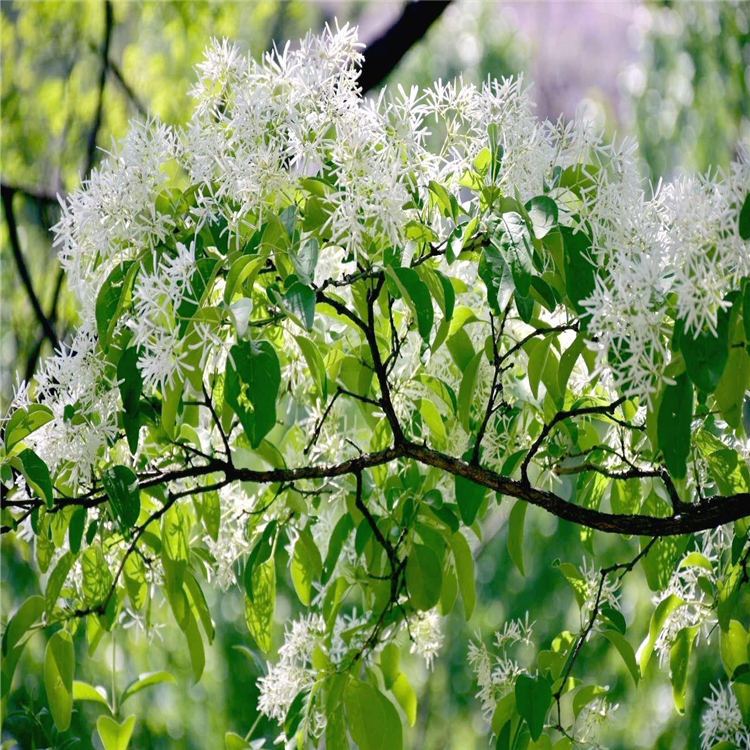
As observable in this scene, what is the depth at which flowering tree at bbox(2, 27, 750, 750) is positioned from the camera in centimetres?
45

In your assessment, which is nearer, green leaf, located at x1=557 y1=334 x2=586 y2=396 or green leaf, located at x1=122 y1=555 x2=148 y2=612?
green leaf, located at x1=557 y1=334 x2=586 y2=396

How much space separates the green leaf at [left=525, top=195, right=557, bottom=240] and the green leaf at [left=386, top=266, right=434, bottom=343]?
0.07 meters

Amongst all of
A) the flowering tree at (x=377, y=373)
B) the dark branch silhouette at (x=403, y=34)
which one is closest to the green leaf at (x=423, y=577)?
the flowering tree at (x=377, y=373)

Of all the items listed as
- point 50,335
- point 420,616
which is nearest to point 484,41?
point 50,335

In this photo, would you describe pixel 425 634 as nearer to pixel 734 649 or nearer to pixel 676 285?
pixel 734 649

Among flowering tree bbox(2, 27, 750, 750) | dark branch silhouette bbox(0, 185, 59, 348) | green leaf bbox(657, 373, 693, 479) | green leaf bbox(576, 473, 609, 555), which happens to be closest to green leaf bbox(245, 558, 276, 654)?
flowering tree bbox(2, 27, 750, 750)

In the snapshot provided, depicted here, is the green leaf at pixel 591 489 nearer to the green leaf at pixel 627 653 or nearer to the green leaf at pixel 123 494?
the green leaf at pixel 627 653

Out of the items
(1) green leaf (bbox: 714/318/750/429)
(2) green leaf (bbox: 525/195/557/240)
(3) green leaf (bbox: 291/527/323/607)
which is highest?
(2) green leaf (bbox: 525/195/557/240)

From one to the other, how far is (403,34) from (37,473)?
0.99 meters

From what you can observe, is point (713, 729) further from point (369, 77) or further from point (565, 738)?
point (369, 77)

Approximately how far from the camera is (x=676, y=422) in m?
0.41

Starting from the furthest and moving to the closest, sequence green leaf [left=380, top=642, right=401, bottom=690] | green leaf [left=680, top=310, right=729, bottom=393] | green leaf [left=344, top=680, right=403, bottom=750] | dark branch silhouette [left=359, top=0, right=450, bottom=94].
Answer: dark branch silhouette [left=359, top=0, right=450, bottom=94], green leaf [left=380, top=642, right=401, bottom=690], green leaf [left=344, top=680, right=403, bottom=750], green leaf [left=680, top=310, right=729, bottom=393]

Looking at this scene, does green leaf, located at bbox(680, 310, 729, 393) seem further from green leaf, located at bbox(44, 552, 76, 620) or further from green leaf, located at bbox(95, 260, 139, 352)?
green leaf, located at bbox(44, 552, 76, 620)

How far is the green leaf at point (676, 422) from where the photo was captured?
0.41m
